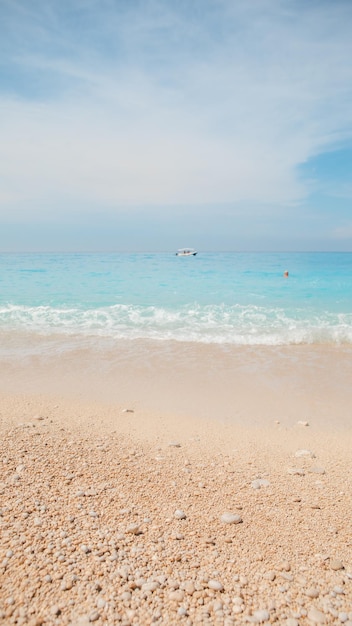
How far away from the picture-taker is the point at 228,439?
467cm

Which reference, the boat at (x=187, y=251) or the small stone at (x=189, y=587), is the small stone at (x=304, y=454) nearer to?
the small stone at (x=189, y=587)

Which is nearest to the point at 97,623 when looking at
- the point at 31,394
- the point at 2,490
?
the point at 2,490

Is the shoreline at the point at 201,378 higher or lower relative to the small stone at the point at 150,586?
lower

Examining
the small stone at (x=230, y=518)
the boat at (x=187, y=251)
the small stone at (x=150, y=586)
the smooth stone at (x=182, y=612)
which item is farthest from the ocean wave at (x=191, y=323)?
the boat at (x=187, y=251)

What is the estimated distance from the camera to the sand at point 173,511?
6.63 feet

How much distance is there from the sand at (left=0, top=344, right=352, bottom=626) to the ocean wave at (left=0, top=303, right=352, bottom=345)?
15.3ft

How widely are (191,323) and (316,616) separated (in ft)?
35.1

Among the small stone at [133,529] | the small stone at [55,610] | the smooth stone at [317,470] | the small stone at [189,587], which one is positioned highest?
the small stone at [55,610]

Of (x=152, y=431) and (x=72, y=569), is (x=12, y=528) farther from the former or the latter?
(x=152, y=431)

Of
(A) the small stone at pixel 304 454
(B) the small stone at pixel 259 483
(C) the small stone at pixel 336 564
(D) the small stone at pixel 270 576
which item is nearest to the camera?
(D) the small stone at pixel 270 576

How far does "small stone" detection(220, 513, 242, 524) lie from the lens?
9.06 ft

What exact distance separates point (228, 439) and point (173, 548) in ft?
7.75

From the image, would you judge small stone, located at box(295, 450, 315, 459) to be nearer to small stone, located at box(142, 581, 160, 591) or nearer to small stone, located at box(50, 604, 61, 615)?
small stone, located at box(142, 581, 160, 591)

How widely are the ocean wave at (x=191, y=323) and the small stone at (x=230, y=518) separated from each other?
7355mm
